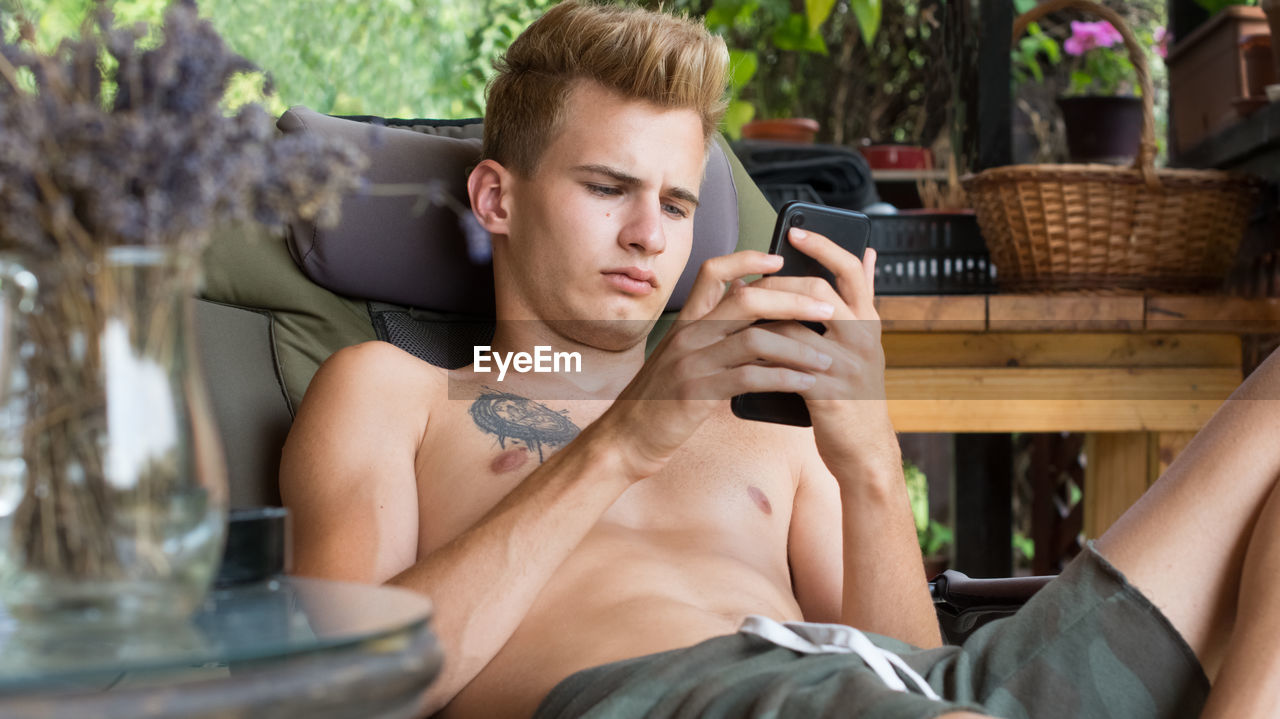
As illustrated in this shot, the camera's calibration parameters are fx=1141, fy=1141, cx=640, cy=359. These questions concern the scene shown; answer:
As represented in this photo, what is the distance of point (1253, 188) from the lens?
1864 mm

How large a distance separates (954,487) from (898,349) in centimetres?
76

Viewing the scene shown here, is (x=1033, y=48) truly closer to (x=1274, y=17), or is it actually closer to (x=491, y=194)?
(x=1274, y=17)

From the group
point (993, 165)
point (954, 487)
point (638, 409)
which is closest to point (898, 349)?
point (993, 165)

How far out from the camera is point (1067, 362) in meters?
1.91

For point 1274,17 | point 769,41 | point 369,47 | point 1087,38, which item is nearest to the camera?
point 1274,17

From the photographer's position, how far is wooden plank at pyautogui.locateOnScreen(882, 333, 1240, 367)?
1.91 metres

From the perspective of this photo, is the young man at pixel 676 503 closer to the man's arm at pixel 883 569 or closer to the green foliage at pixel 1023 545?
the man's arm at pixel 883 569

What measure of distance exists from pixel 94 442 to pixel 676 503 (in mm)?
768

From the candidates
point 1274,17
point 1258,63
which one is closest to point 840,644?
point 1274,17

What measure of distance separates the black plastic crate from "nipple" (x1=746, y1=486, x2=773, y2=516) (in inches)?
32.7

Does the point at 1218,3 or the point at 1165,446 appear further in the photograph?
the point at 1218,3

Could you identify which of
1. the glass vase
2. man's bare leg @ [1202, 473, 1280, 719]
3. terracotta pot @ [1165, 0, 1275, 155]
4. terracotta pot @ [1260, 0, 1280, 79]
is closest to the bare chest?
man's bare leg @ [1202, 473, 1280, 719]

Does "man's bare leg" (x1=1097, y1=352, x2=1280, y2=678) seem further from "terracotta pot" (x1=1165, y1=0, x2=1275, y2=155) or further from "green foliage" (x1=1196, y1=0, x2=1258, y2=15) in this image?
"green foliage" (x1=1196, y1=0, x2=1258, y2=15)

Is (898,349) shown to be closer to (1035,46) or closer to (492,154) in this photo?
(492,154)
